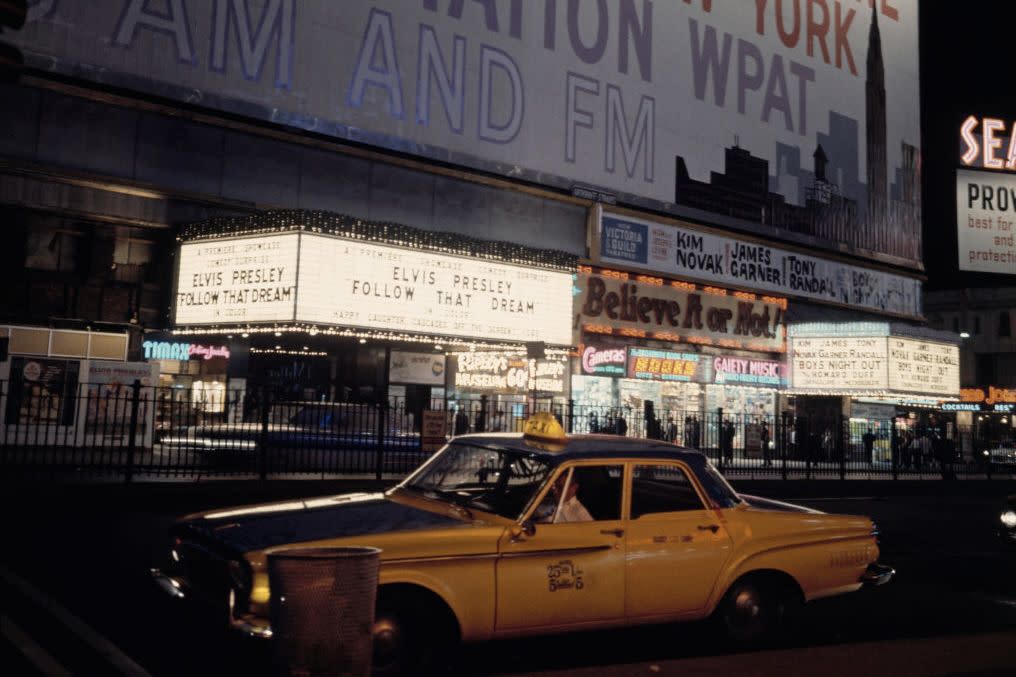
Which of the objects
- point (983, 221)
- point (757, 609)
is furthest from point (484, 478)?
point (983, 221)

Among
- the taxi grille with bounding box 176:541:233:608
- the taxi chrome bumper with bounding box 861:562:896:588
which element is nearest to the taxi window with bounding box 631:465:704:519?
the taxi chrome bumper with bounding box 861:562:896:588

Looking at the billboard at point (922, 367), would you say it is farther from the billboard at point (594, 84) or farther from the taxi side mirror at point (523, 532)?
the taxi side mirror at point (523, 532)

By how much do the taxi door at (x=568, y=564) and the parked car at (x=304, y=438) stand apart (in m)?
9.41

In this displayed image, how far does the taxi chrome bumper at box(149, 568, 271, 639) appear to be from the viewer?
4.90 meters

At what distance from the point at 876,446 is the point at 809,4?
646 inches

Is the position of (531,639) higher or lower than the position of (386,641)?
lower

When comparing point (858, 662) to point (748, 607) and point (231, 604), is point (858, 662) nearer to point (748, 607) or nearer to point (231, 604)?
point (748, 607)

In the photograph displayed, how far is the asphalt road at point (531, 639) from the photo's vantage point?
6.02 m

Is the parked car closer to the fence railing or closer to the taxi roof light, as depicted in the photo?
the fence railing

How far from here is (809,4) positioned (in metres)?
32.2

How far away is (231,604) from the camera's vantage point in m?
5.16

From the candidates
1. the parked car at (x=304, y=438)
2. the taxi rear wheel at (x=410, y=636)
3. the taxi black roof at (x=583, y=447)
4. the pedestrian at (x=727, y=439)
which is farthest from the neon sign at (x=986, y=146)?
the taxi rear wheel at (x=410, y=636)

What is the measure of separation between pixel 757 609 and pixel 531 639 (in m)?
1.79

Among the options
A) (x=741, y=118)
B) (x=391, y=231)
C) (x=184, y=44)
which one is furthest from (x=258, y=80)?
(x=741, y=118)
